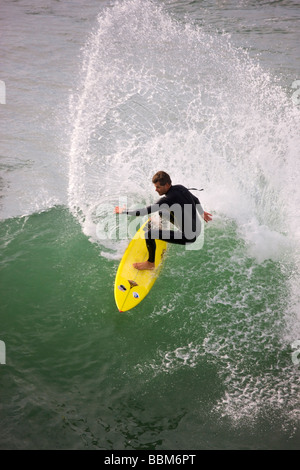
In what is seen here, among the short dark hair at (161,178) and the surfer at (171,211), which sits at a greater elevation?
the short dark hair at (161,178)

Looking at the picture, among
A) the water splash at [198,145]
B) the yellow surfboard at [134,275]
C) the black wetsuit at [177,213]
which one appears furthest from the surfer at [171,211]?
the water splash at [198,145]

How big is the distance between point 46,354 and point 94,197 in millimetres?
4043

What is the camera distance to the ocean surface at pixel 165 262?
16.7 ft

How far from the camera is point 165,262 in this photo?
23.5 feet

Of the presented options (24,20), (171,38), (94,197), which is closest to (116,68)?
(171,38)

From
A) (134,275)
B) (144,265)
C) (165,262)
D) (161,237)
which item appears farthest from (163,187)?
(165,262)

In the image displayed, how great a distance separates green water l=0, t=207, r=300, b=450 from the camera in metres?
4.93

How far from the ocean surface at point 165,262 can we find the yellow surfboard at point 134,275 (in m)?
0.25

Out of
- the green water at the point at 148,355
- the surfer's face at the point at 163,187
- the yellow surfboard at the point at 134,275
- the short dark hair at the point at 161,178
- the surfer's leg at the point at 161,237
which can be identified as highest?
the short dark hair at the point at 161,178

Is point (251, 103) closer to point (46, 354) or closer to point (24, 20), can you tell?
point (46, 354)

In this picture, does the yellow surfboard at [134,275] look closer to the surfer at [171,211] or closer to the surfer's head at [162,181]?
the surfer at [171,211]

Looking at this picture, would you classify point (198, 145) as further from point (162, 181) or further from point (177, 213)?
point (162, 181)

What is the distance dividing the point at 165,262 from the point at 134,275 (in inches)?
30.8

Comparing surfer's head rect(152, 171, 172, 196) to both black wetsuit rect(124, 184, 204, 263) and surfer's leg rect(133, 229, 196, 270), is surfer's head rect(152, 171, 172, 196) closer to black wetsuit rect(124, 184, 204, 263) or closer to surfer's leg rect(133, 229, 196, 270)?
black wetsuit rect(124, 184, 204, 263)
